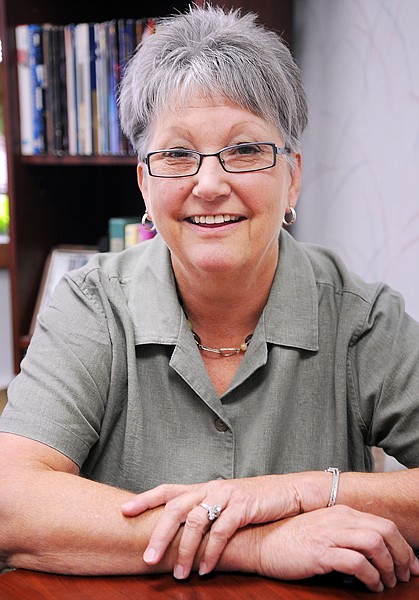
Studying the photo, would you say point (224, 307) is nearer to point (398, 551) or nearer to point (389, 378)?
point (389, 378)

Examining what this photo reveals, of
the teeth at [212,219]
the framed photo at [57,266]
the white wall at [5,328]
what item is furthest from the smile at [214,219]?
the white wall at [5,328]

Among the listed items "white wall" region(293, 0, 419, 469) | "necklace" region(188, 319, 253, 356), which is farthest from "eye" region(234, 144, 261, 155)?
"white wall" region(293, 0, 419, 469)

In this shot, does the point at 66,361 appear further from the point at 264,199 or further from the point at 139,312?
the point at 264,199

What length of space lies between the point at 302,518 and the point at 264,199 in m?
0.58

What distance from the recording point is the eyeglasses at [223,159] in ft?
4.38

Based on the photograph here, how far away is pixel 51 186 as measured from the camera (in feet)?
8.54

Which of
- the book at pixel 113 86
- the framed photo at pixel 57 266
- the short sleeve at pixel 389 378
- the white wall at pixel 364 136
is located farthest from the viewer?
the framed photo at pixel 57 266

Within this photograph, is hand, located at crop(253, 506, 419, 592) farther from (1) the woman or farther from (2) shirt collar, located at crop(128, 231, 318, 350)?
(2) shirt collar, located at crop(128, 231, 318, 350)

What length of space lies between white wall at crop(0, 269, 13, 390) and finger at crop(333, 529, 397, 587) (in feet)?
7.45

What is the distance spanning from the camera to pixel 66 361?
135 cm

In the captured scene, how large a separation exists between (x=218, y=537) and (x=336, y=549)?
6.8 inches

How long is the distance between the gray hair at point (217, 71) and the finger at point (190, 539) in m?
0.73

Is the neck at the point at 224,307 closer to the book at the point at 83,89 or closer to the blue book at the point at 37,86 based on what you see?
the book at the point at 83,89

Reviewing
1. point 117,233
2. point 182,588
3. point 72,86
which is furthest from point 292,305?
point 72,86
